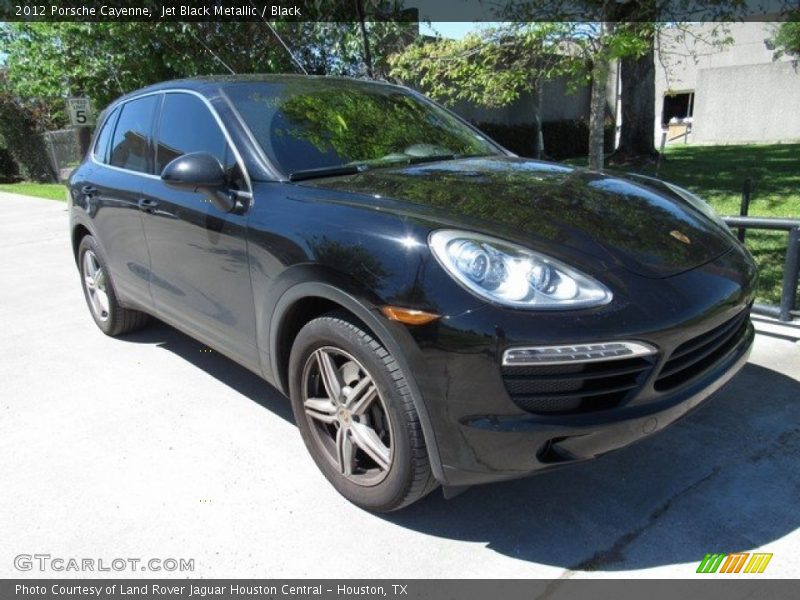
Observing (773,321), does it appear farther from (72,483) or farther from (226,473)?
(72,483)

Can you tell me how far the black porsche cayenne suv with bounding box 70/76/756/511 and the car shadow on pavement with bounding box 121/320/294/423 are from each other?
0.54 m

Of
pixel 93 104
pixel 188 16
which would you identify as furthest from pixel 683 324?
pixel 93 104

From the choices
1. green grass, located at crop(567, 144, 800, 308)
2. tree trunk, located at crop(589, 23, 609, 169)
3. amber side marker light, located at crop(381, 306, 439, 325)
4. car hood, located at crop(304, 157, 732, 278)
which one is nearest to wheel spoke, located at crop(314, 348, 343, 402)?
amber side marker light, located at crop(381, 306, 439, 325)

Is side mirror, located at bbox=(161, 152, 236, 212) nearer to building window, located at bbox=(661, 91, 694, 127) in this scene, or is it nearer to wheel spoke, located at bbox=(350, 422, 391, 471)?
wheel spoke, located at bbox=(350, 422, 391, 471)

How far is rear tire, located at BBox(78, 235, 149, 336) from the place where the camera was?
4.73m

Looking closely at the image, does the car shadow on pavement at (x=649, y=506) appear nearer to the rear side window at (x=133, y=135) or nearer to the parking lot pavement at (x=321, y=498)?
the parking lot pavement at (x=321, y=498)

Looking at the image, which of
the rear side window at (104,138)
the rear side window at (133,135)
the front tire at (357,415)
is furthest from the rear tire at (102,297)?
the front tire at (357,415)

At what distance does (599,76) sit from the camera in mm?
5891

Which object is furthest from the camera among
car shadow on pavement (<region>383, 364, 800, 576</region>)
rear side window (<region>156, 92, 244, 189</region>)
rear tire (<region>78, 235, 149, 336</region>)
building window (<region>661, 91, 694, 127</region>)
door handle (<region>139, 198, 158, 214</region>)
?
building window (<region>661, 91, 694, 127</region>)

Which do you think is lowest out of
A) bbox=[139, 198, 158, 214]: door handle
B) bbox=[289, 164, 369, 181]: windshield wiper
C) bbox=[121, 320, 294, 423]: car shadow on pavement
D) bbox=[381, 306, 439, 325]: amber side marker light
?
bbox=[121, 320, 294, 423]: car shadow on pavement

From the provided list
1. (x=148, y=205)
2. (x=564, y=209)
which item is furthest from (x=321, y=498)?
(x=148, y=205)

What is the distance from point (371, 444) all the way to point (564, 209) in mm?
1203

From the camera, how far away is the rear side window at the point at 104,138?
15.2ft

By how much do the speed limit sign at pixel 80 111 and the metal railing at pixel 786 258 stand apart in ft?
37.6
